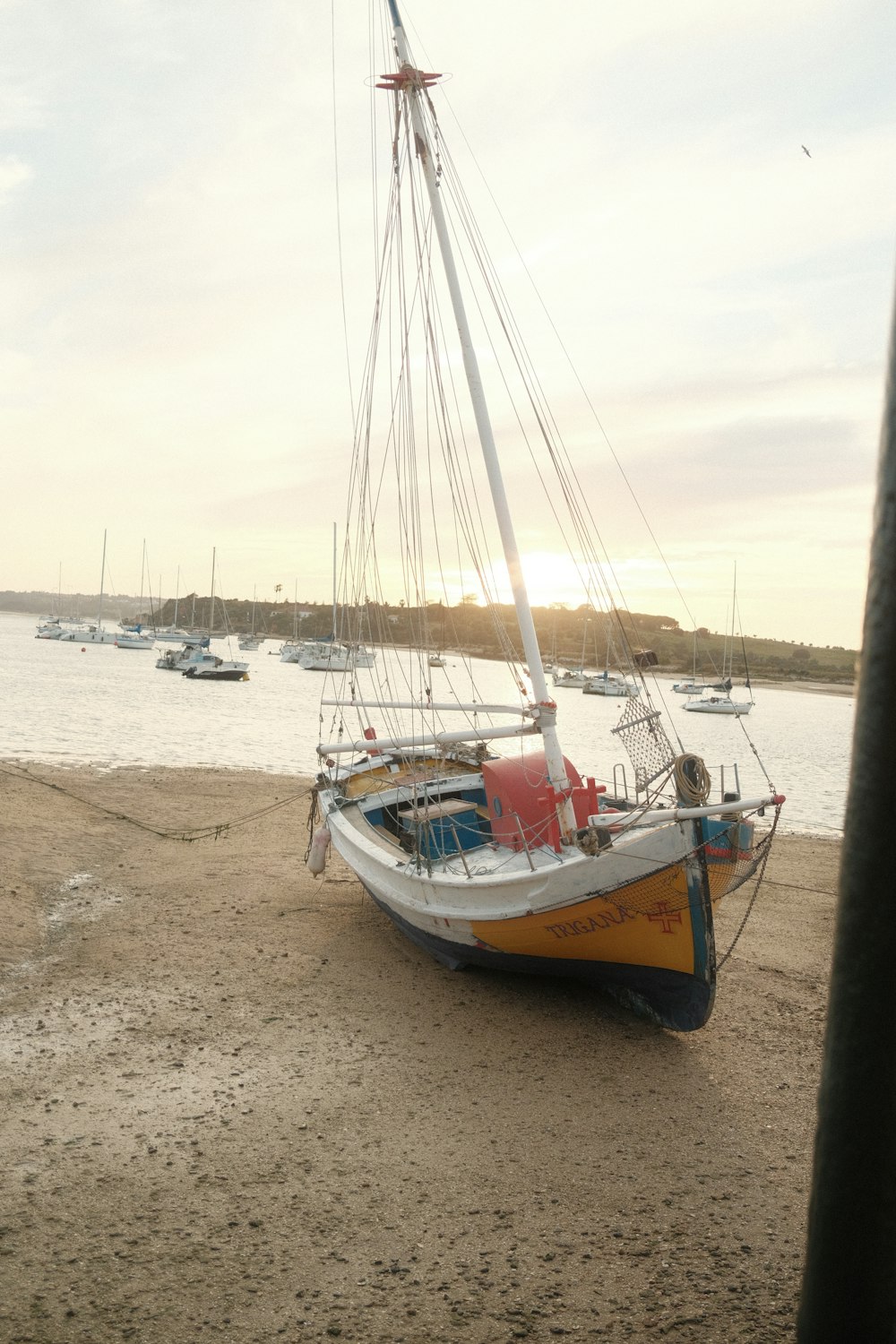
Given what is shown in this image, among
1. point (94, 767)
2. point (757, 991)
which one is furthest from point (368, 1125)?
point (94, 767)

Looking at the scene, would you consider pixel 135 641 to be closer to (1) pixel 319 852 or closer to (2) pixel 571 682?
(2) pixel 571 682

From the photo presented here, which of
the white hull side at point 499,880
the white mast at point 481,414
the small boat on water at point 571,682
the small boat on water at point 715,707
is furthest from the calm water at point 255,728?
the small boat on water at point 571,682

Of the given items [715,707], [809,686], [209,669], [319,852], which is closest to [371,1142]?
[319,852]

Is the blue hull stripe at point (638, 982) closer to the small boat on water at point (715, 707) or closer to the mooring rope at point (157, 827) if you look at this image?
the mooring rope at point (157, 827)

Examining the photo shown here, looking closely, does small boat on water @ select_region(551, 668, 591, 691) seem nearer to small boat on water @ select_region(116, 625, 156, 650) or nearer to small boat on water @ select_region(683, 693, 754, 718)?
small boat on water @ select_region(683, 693, 754, 718)

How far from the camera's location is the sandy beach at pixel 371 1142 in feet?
18.3

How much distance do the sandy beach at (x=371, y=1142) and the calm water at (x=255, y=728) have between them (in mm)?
5239

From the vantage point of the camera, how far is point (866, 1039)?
1883mm

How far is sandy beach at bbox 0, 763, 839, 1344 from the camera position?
5.59 meters

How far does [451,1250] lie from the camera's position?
611 cm

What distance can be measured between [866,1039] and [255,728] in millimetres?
45754

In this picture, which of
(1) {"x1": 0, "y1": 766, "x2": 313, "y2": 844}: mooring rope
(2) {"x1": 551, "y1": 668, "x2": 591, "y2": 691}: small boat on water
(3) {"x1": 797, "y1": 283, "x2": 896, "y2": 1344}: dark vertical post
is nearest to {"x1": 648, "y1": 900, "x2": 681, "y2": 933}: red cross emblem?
(3) {"x1": 797, "y1": 283, "x2": 896, "y2": 1344}: dark vertical post

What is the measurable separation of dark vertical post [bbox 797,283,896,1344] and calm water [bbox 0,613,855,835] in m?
11.2

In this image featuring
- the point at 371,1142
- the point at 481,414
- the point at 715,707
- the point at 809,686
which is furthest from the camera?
the point at 809,686
